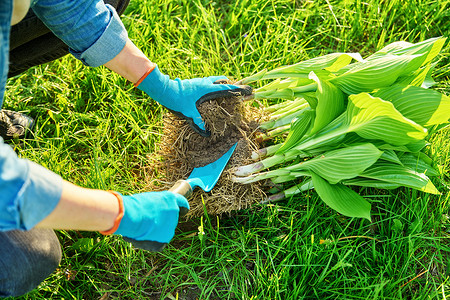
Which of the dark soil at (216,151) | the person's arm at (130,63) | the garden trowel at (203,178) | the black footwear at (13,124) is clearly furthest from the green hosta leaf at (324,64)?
the black footwear at (13,124)

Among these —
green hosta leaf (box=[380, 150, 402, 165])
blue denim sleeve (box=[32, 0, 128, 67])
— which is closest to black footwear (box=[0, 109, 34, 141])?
blue denim sleeve (box=[32, 0, 128, 67])

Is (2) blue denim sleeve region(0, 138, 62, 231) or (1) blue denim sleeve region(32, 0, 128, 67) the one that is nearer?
(2) blue denim sleeve region(0, 138, 62, 231)

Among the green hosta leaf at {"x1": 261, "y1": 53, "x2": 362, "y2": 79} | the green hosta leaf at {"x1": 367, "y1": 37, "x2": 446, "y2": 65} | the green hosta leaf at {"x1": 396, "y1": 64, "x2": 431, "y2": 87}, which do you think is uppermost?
the green hosta leaf at {"x1": 367, "y1": 37, "x2": 446, "y2": 65}

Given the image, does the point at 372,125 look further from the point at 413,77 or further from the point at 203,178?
the point at 203,178

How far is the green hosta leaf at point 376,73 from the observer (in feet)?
3.93

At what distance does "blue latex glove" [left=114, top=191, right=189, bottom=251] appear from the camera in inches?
41.4

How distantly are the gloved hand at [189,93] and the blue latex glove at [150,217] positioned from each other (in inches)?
14.4

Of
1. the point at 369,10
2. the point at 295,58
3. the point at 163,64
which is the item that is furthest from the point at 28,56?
the point at 369,10

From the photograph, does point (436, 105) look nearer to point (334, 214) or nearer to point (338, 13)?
point (334, 214)

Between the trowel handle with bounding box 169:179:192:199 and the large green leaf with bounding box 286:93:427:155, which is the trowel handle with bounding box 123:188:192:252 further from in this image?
the large green leaf with bounding box 286:93:427:155

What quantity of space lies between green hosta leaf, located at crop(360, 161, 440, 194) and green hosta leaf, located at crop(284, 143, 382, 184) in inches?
3.6

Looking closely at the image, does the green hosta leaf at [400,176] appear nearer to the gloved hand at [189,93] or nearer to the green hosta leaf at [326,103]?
the green hosta leaf at [326,103]

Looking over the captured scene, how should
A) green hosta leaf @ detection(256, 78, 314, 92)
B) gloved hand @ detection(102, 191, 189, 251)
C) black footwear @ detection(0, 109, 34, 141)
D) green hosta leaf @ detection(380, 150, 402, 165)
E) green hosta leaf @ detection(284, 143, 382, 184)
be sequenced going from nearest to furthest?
gloved hand @ detection(102, 191, 189, 251) < green hosta leaf @ detection(284, 143, 382, 184) < green hosta leaf @ detection(380, 150, 402, 165) < green hosta leaf @ detection(256, 78, 314, 92) < black footwear @ detection(0, 109, 34, 141)

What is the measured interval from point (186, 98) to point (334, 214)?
0.72 meters
